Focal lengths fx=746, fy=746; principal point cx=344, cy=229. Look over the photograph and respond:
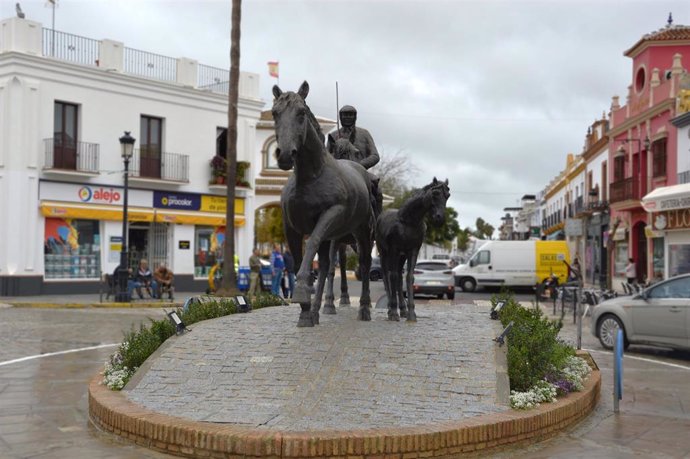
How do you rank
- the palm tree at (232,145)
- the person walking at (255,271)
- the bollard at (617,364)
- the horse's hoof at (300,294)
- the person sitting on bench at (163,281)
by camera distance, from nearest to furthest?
the horse's hoof at (300,294) < the bollard at (617,364) < the palm tree at (232,145) < the person walking at (255,271) < the person sitting on bench at (163,281)

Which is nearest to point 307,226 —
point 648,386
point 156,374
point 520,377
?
point 156,374

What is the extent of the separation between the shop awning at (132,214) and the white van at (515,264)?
1060 cm

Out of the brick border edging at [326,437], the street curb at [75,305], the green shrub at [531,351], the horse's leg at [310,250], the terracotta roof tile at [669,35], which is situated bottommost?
the street curb at [75,305]

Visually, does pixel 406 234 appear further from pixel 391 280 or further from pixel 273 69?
pixel 273 69

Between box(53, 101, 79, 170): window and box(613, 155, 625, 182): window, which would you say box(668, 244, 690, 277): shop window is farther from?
box(53, 101, 79, 170): window

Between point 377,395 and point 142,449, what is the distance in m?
1.93

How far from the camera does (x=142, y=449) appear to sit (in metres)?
5.85

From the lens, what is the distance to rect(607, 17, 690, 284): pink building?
3031 centimetres

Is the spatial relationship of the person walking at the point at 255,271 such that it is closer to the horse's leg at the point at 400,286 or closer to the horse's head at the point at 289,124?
the horse's leg at the point at 400,286

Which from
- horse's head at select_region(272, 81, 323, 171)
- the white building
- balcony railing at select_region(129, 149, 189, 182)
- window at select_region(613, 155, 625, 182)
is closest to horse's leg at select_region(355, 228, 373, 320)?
horse's head at select_region(272, 81, 323, 171)

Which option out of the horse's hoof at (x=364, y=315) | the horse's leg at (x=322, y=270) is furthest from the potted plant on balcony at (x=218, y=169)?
the horse's leg at (x=322, y=270)

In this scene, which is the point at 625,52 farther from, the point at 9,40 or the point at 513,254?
the point at 9,40

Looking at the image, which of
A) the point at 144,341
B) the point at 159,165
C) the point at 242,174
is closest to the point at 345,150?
the point at 144,341

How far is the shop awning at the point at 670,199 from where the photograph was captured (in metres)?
25.6
